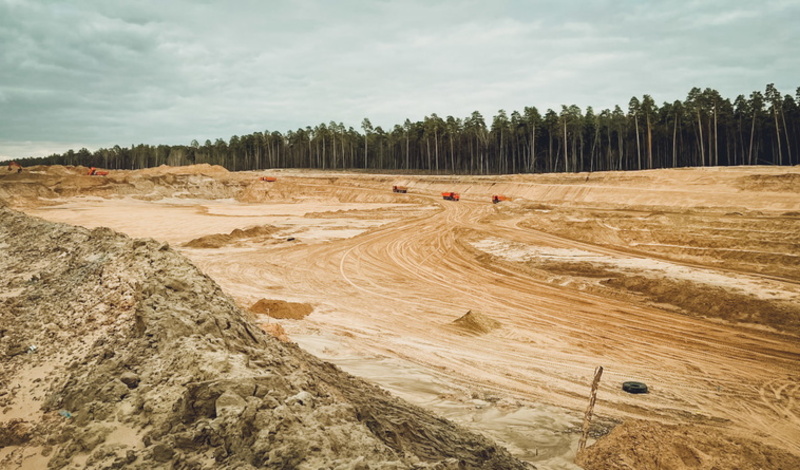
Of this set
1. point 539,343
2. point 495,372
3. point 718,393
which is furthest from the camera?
point 539,343

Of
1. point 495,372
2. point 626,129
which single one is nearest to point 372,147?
point 626,129

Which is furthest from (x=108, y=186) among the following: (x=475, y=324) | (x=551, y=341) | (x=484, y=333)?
(x=551, y=341)

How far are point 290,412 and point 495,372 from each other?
22.1 ft

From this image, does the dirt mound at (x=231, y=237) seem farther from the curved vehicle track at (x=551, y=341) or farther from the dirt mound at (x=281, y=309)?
the dirt mound at (x=281, y=309)

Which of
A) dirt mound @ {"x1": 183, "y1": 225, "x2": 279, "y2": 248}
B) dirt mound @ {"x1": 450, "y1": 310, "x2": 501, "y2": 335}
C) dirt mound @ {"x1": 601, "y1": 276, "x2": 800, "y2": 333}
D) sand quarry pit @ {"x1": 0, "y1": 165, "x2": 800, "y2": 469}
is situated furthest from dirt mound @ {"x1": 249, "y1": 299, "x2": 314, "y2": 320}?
dirt mound @ {"x1": 183, "y1": 225, "x2": 279, "y2": 248}

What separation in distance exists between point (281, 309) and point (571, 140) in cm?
7817

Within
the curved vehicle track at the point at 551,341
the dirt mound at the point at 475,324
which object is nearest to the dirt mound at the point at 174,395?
the curved vehicle track at the point at 551,341

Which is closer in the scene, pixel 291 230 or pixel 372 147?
pixel 291 230

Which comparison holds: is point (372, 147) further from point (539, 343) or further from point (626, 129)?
point (539, 343)

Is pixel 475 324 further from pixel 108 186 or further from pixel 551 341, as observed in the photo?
pixel 108 186

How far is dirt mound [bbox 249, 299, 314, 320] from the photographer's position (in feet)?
45.9

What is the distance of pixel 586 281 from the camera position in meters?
17.8

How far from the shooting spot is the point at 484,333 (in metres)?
12.7

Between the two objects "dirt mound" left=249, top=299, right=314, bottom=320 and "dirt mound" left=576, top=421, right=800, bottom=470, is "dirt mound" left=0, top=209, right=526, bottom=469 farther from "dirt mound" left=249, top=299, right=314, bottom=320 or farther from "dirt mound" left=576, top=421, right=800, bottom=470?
"dirt mound" left=249, top=299, right=314, bottom=320
